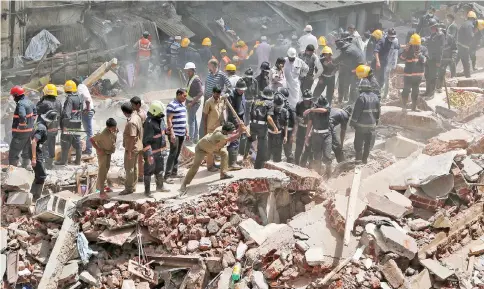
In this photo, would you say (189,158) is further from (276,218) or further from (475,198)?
(475,198)

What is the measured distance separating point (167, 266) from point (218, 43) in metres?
12.2

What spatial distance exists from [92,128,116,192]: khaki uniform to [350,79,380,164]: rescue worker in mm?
4933

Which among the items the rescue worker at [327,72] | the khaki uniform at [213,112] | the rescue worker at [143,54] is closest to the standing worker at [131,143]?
the khaki uniform at [213,112]

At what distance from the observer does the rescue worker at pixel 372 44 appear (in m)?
16.5

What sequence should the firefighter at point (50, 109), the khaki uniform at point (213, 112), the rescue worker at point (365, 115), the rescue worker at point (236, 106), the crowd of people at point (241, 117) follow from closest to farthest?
the crowd of people at point (241, 117), the firefighter at point (50, 109), the khaki uniform at point (213, 112), the rescue worker at point (236, 106), the rescue worker at point (365, 115)

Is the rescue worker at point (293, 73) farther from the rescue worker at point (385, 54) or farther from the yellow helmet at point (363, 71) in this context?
the rescue worker at point (385, 54)

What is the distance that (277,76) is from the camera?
13023 millimetres

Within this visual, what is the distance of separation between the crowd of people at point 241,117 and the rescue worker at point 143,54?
4972 mm

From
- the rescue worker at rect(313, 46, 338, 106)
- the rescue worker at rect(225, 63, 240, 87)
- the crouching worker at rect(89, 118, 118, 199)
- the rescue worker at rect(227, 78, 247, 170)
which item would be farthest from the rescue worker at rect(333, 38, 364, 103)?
the crouching worker at rect(89, 118, 118, 199)

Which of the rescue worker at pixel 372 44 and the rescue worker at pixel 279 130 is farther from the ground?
the rescue worker at pixel 372 44

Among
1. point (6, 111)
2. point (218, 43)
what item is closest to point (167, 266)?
point (6, 111)

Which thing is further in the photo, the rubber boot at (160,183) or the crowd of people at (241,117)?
the rubber boot at (160,183)

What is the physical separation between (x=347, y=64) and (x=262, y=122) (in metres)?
4.55

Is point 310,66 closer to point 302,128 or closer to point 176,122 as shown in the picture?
point 302,128
